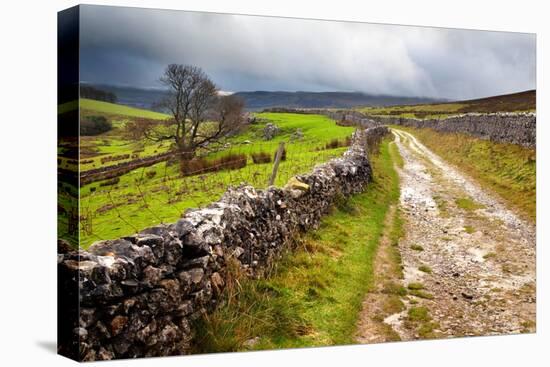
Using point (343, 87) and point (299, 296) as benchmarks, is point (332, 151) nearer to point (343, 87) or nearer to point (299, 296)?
point (343, 87)

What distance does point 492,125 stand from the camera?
1339cm

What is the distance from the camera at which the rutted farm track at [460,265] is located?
10.3m

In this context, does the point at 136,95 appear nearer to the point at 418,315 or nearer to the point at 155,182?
the point at 155,182

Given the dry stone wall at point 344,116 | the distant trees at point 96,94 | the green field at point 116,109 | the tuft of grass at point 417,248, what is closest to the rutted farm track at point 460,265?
the tuft of grass at point 417,248

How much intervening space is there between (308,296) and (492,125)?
6289mm

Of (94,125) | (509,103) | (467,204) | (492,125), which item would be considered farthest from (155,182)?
(492,125)

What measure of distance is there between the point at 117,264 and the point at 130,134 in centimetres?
236

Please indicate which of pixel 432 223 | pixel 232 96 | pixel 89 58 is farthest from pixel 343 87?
pixel 89 58

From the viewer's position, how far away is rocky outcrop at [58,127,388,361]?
721 cm

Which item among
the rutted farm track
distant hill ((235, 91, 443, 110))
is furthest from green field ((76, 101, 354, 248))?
the rutted farm track

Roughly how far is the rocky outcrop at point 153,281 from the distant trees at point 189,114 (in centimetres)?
95

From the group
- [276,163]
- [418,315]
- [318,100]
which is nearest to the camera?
[418,315]

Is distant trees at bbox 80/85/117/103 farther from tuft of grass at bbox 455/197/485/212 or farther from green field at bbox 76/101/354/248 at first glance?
tuft of grass at bbox 455/197/485/212

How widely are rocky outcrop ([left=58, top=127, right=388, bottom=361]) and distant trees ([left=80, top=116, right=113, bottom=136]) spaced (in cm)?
152
